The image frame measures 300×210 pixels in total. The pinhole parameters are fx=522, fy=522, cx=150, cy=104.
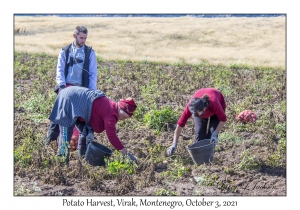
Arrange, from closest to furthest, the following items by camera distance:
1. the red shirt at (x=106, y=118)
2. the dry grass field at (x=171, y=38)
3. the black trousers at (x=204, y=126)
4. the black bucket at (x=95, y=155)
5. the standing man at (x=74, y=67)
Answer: the red shirt at (x=106, y=118), the black bucket at (x=95, y=155), the black trousers at (x=204, y=126), the standing man at (x=74, y=67), the dry grass field at (x=171, y=38)

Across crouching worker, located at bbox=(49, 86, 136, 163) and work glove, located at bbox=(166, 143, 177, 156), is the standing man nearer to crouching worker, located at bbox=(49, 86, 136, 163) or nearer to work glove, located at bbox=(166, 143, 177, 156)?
crouching worker, located at bbox=(49, 86, 136, 163)

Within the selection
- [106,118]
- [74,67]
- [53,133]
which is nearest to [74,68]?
[74,67]

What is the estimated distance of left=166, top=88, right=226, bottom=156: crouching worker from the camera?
5.92 meters

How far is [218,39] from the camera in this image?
27.0m

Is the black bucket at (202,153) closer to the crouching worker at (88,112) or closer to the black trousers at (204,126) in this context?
the black trousers at (204,126)

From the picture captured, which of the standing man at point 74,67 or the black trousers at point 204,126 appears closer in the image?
the black trousers at point 204,126

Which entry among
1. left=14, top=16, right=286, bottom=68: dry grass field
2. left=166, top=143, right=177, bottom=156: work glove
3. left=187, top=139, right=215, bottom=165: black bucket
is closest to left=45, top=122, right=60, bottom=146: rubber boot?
left=166, top=143, right=177, bottom=156: work glove

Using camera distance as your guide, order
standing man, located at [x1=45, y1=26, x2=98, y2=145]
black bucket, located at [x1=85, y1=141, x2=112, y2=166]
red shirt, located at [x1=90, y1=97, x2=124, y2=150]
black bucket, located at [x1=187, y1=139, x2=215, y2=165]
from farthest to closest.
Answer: standing man, located at [x1=45, y1=26, x2=98, y2=145] < black bucket, located at [x1=187, y1=139, x2=215, y2=165] < black bucket, located at [x1=85, y1=141, x2=112, y2=166] < red shirt, located at [x1=90, y1=97, x2=124, y2=150]

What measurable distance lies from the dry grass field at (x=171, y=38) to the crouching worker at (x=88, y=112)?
12.2m

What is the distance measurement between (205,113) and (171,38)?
21139 mm

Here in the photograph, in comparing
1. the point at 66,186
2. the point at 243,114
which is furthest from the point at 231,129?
the point at 66,186

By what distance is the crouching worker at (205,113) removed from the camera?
19.4 feet

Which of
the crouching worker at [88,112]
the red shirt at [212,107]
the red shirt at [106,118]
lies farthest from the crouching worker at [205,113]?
the red shirt at [106,118]

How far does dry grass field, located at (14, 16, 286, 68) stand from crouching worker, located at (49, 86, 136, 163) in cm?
1220
